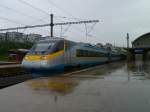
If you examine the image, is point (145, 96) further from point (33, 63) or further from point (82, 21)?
point (82, 21)

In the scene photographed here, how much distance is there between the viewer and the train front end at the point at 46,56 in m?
17.1

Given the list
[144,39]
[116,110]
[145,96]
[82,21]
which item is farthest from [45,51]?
[144,39]

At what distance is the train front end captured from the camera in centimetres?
1708

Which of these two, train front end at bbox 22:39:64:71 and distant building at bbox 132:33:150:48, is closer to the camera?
train front end at bbox 22:39:64:71

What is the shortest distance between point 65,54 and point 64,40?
3.58 ft

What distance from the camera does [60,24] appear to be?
3228cm

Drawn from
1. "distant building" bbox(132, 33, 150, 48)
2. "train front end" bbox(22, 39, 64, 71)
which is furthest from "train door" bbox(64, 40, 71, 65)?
"distant building" bbox(132, 33, 150, 48)

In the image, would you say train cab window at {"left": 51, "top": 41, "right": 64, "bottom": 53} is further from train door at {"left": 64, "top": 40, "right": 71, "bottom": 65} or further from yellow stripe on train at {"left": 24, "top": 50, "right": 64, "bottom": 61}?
train door at {"left": 64, "top": 40, "right": 71, "bottom": 65}

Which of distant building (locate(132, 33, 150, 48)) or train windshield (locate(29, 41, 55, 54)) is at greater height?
distant building (locate(132, 33, 150, 48))

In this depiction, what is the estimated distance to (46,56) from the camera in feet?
56.2

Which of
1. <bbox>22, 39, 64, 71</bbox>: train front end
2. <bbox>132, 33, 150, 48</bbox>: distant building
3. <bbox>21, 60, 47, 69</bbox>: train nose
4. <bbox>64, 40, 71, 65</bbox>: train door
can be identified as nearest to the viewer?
<bbox>21, 60, 47, 69</bbox>: train nose

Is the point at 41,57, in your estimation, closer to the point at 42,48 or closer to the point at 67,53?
the point at 42,48

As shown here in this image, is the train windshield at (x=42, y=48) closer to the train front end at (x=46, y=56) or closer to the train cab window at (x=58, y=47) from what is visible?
the train front end at (x=46, y=56)

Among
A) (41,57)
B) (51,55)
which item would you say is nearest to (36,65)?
(41,57)
